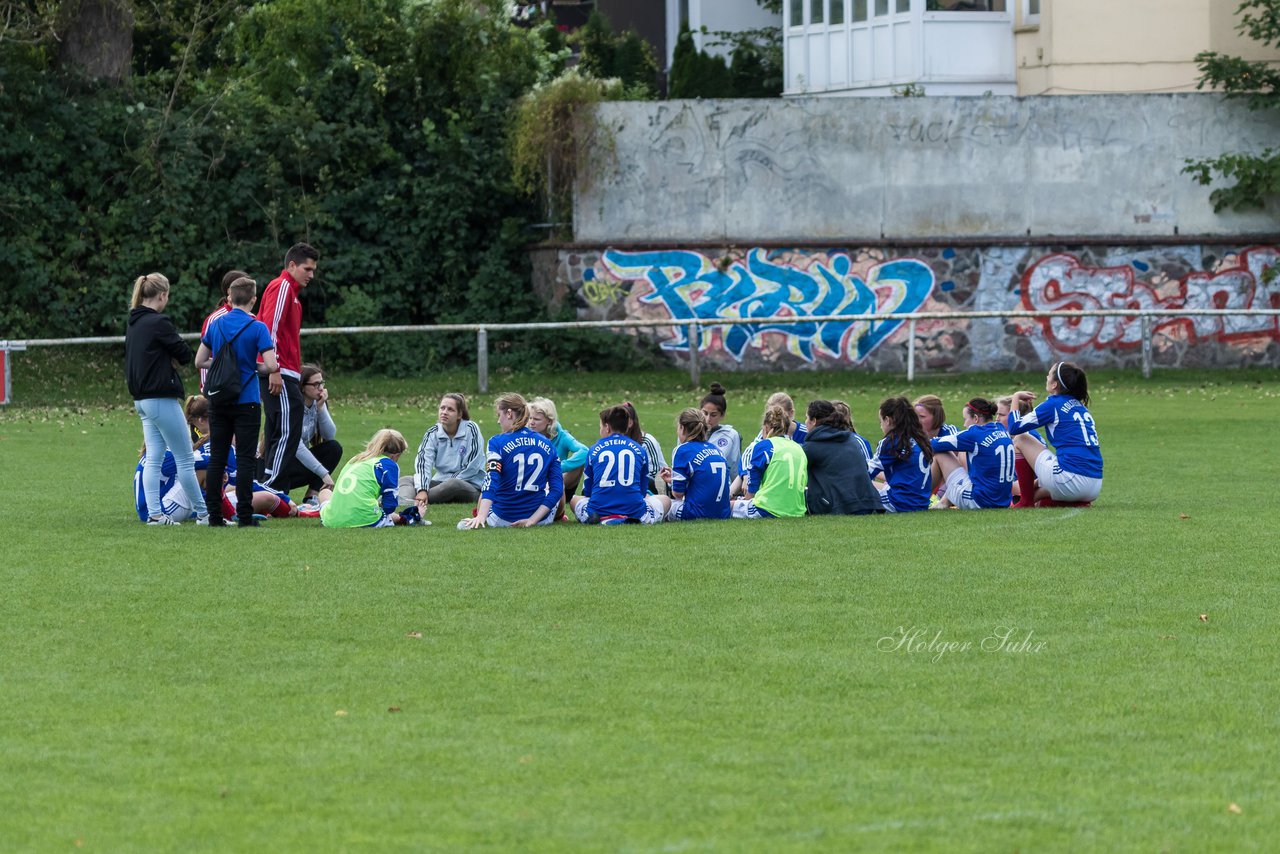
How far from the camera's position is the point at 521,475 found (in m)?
12.9

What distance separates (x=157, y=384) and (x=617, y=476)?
10.5 ft

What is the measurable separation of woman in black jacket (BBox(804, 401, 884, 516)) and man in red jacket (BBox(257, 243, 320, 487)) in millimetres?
3963

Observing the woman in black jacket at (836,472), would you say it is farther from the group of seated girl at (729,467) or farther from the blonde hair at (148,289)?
the blonde hair at (148,289)

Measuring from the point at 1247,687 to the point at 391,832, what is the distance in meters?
3.80

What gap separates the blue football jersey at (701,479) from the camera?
523 inches

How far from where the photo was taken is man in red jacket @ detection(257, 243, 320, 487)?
14.2 meters

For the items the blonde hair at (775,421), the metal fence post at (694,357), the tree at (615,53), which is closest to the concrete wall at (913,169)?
the metal fence post at (694,357)

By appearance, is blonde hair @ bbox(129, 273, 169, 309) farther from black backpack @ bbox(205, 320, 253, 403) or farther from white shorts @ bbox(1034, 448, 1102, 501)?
white shorts @ bbox(1034, 448, 1102, 501)

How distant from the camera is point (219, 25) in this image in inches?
1383

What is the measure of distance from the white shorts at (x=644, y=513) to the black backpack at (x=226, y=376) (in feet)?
8.33

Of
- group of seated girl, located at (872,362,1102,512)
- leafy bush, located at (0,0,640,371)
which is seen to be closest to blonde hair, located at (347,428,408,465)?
group of seated girl, located at (872,362,1102,512)

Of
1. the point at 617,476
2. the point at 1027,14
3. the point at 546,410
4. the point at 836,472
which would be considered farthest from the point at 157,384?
the point at 1027,14

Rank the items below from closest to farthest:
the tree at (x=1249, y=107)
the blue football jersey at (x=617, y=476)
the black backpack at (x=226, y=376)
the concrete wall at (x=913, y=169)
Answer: the black backpack at (x=226, y=376) < the blue football jersey at (x=617, y=476) < the tree at (x=1249, y=107) < the concrete wall at (x=913, y=169)

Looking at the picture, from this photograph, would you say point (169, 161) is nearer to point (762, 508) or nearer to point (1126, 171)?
point (1126, 171)
